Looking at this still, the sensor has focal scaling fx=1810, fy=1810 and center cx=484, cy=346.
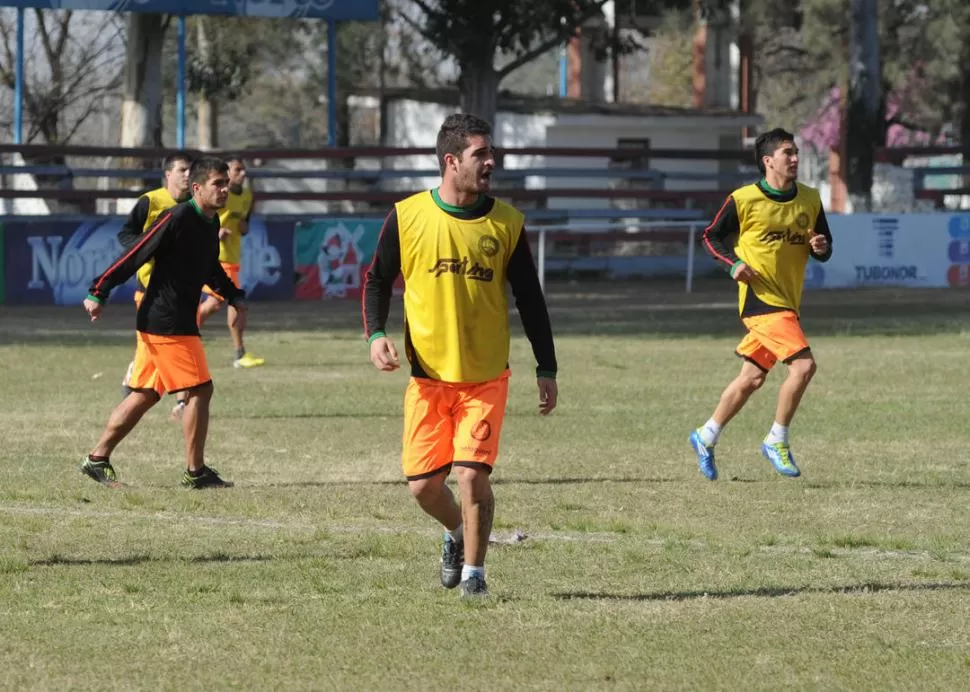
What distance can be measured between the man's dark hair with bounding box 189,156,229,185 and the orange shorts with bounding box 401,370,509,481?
10.9 feet

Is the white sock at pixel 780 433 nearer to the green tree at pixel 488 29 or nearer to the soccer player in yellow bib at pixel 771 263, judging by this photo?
the soccer player in yellow bib at pixel 771 263

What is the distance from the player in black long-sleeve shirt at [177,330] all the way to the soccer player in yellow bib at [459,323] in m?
3.29

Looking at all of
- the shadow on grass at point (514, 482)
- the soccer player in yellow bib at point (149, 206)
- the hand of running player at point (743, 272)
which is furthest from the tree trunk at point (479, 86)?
the hand of running player at point (743, 272)

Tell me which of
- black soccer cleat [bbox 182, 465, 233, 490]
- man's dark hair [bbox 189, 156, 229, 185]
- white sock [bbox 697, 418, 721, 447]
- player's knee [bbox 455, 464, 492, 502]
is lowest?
black soccer cleat [bbox 182, 465, 233, 490]

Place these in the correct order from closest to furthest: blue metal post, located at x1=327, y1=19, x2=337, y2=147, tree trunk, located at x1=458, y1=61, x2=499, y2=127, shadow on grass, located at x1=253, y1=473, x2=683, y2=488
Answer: shadow on grass, located at x1=253, y1=473, x2=683, y2=488 → blue metal post, located at x1=327, y1=19, x2=337, y2=147 → tree trunk, located at x1=458, y1=61, x2=499, y2=127

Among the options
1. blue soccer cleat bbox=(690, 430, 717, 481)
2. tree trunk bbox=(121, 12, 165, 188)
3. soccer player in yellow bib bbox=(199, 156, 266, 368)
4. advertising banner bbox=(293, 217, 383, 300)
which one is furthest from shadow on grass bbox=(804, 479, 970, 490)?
tree trunk bbox=(121, 12, 165, 188)

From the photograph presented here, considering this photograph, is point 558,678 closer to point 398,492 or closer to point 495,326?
point 495,326

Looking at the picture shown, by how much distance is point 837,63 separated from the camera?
48.9 metres

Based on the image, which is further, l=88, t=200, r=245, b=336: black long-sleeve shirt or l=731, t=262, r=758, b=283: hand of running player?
l=731, t=262, r=758, b=283: hand of running player

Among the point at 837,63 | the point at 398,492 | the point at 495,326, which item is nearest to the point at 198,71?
the point at 837,63

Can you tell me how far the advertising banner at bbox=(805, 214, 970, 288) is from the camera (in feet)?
106

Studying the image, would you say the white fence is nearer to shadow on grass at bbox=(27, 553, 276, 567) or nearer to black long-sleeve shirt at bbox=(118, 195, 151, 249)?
black long-sleeve shirt at bbox=(118, 195, 151, 249)

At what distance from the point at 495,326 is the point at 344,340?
589 inches

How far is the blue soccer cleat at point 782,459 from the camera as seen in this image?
10.8m
